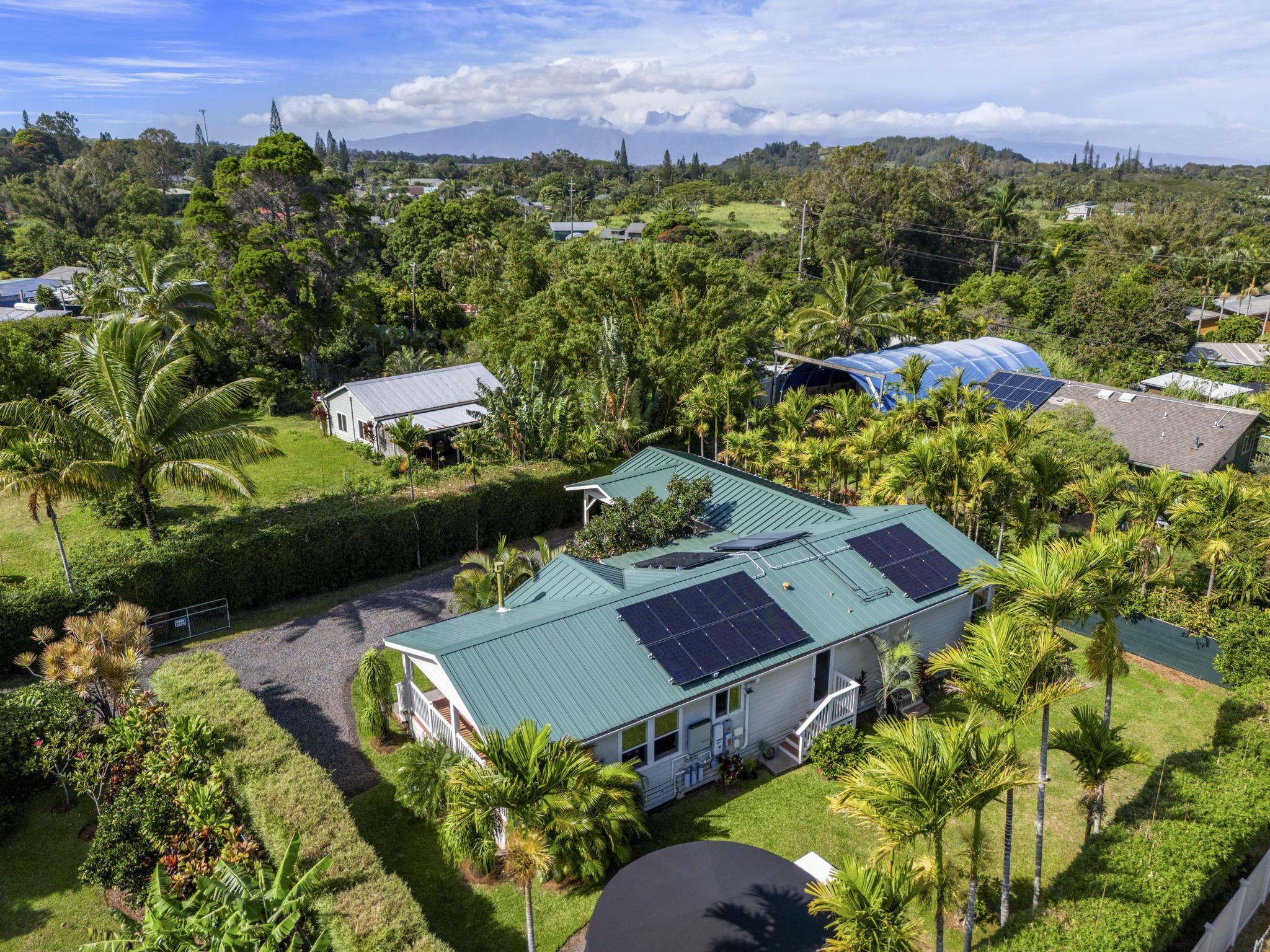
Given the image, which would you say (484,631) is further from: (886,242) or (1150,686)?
(886,242)

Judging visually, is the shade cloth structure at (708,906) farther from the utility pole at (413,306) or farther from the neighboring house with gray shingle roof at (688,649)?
the utility pole at (413,306)

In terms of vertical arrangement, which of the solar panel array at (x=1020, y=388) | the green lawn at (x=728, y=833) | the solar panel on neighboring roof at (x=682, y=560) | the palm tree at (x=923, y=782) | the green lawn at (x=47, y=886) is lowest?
the green lawn at (x=728, y=833)

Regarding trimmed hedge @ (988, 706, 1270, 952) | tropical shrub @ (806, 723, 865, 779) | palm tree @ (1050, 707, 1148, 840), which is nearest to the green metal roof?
tropical shrub @ (806, 723, 865, 779)

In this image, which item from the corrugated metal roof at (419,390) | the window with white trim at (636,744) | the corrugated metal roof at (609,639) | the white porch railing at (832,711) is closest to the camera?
the corrugated metal roof at (609,639)

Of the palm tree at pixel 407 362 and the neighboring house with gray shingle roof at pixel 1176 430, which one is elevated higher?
the palm tree at pixel 407 362

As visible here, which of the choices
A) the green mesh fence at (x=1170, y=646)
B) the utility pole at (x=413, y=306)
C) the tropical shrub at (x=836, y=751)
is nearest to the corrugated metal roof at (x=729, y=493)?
the tropical shrub at (x=836, y=751)

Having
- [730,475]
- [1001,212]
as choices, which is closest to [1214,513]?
[730,475]

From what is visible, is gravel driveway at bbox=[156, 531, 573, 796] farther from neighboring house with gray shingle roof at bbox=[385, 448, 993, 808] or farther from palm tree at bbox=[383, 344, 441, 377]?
palm tree at bbox=[383, 344, 441, 377]
